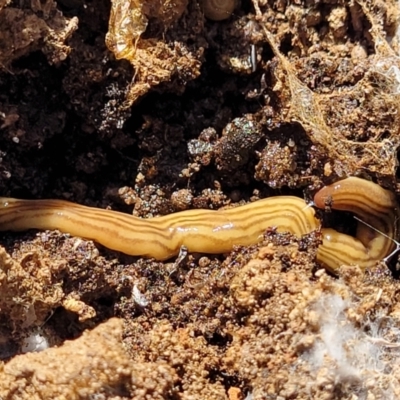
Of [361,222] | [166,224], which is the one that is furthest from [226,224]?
[361,222]

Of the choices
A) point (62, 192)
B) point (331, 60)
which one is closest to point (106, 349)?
point (62, 192)

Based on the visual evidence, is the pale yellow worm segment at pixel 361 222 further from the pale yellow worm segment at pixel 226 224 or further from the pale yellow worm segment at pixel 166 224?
the pale yellow worm segment at pixel 166 224

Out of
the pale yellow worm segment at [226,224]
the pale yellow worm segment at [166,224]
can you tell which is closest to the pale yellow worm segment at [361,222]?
the pale yellow worm segment at [226,224]

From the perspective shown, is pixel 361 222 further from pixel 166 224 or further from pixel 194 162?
pixel 166 224

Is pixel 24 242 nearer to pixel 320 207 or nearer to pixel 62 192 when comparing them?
pixel 62 192

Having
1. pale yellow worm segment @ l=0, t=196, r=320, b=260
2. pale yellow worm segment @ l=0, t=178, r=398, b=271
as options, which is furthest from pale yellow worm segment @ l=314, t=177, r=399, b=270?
pale yellow worm segment @ l=0, t=196, r=320, b=260

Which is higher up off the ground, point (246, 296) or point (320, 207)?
point (320, 207)

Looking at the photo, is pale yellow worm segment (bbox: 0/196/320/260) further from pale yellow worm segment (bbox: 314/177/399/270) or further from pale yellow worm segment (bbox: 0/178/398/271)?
pale yellow worm segment (bbox: 314/177/399/270)
